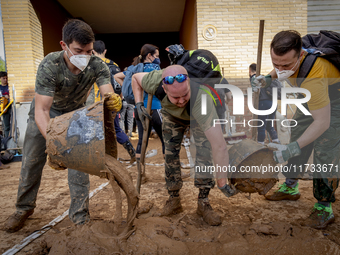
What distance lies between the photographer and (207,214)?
2.39 meters

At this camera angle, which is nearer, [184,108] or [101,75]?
[184,108]

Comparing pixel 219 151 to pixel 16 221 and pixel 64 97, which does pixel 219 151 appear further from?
pixel 16 221

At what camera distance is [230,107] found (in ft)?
23.1

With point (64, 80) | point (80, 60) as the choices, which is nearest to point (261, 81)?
point (80, 60)

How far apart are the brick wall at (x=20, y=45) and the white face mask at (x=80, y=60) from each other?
560 cm

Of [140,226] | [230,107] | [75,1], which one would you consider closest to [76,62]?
[140,226]

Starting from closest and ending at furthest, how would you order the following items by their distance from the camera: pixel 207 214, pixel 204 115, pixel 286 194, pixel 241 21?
pixel 204 115, pixel 207 214, pixel 286 194, pixel 241 21

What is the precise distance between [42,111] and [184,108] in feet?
3.99

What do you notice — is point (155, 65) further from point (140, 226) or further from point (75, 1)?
point (75, 1)

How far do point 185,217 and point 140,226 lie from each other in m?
0.64

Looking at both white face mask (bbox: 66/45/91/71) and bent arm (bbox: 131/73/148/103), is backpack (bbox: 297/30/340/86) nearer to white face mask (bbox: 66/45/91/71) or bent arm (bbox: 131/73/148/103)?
bent arm (bbox: 131/73/148/103)

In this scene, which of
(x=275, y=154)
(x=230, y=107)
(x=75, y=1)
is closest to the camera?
(x=275, y=154)

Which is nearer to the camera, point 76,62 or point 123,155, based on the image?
point 76,62

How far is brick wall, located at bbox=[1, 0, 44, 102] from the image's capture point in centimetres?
661
